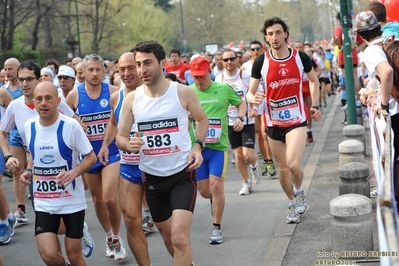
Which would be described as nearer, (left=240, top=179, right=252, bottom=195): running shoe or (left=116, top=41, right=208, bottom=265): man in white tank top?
(left=116, top=41, right=208, bottom=265): man in white tank top

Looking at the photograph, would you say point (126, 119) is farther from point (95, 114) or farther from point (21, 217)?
point (21, 217)

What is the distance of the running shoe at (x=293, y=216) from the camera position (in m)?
8.70

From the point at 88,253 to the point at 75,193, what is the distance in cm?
134

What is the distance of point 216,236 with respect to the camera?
8398 mm

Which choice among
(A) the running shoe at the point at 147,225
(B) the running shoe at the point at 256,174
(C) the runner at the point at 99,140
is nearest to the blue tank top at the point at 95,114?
(C) the runner at the point at 99,140

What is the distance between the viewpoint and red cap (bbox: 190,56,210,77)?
874cm

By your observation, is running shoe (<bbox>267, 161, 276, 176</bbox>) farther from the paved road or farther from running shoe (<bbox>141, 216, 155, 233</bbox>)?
running shoe (<bbox>141, 216, 155, 233</bbox>)

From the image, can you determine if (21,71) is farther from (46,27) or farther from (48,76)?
(46,27)

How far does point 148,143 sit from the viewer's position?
6.23 m

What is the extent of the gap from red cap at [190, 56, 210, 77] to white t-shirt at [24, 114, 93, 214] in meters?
2.51

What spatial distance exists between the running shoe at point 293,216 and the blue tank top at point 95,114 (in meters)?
2.28

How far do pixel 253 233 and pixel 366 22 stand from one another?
9.85ft

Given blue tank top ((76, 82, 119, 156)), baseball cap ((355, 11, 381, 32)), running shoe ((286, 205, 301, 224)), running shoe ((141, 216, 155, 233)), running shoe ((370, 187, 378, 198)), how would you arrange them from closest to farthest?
baseball cap ((355, 11, 381, 32)) < blue tank top ((76, 82, 119, 156)) < running shoe ((286, 205, 301, 224)) < running shoe ((141, 216, 155, 233)) < running shoe ((370, 187, 378, 198))

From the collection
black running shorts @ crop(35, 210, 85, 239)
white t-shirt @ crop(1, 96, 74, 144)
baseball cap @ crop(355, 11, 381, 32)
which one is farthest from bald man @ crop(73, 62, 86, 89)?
baseball cap @ crop(355, 11, 381, 32)
